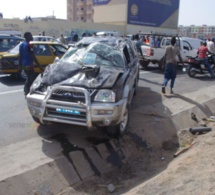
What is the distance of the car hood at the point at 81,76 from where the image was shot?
488 centimetres

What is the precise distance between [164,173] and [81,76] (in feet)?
7.29

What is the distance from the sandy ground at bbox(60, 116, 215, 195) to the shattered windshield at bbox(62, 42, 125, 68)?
171 cm

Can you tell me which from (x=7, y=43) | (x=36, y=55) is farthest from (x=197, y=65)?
(x=7, y=43)

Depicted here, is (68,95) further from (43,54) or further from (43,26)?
(43,26)

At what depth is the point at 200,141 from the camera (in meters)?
6.05

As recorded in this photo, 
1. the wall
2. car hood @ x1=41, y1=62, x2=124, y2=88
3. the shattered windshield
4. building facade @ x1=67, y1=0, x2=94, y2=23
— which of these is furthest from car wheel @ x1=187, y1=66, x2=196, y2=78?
building facade @ x1=67, y1=0, x2=94, y2=23

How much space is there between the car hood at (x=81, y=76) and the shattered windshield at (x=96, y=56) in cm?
45

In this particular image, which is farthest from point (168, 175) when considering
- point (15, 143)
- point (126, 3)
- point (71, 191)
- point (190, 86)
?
point (126, 3)

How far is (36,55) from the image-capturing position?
10859 mm

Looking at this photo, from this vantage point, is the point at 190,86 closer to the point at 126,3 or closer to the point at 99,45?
the point at 99,45

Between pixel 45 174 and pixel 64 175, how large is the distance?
0.30 m

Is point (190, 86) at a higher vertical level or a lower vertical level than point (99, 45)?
lower

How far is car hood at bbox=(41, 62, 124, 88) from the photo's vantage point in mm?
4875

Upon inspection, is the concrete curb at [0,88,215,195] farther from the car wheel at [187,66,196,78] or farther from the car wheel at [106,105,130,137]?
the car wheel at [187,66,196,78]
